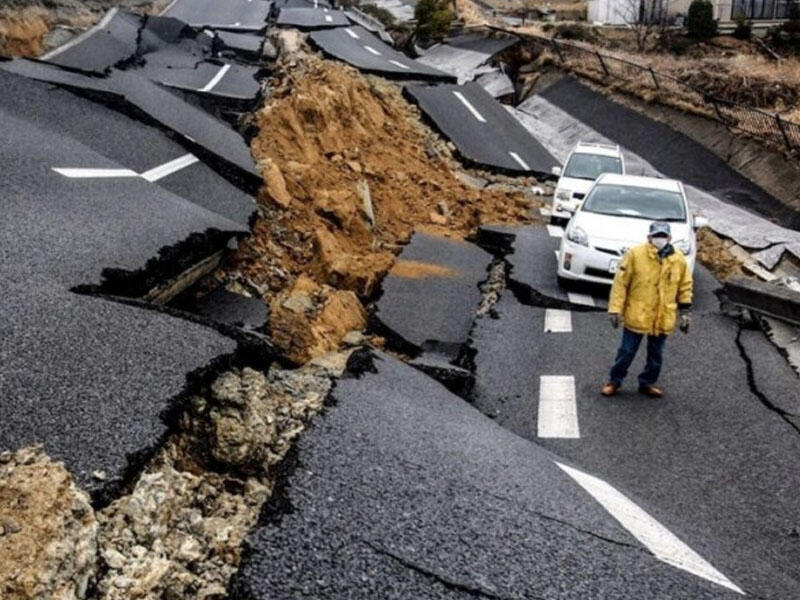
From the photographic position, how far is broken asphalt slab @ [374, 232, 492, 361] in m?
9.05

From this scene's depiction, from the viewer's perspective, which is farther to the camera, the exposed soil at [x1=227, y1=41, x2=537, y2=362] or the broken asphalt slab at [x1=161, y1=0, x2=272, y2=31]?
A: the broken asphalt slab at [x1=161, y1=0, x2=272, y2=31]

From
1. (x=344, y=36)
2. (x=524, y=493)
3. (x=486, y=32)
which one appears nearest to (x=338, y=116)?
(x=524, y=493)

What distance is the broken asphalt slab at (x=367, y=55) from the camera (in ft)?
75.5

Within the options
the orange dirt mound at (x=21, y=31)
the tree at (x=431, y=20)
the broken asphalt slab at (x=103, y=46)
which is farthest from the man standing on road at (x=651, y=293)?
the tree at (x=431, y=20)

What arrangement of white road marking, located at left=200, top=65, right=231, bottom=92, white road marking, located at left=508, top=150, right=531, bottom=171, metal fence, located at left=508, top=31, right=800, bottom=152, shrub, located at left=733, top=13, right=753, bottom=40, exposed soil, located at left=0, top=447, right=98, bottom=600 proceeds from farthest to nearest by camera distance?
shrub, located at left=733, top=13, right=753, bottom=40 → white road marking, located at left=508, top=150, right=531, bottom=171 → metal fence, located at left=508, top=31, right=800, bottom=152 → white road marking, located at left=200, top=65, right=231, bottom=92 → exposed soil, located at left=0, top=447, right=98, bottom=600

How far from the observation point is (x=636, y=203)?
1196 centimetres

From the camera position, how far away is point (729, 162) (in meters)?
19.8

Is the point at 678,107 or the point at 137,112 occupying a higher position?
the point at 137,112

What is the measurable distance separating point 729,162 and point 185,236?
54.3ft

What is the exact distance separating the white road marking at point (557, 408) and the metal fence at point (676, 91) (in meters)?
12.5

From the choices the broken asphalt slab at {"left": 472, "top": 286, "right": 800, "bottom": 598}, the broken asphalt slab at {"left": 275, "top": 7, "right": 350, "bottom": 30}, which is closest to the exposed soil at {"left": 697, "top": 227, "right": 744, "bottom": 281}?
the broken asphalt slab at {"left": 472, "top": 286, "right": 800, "bottom": 598}

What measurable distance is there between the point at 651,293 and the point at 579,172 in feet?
29.7

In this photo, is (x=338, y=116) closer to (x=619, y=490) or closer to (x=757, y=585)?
(x=619, y=490)

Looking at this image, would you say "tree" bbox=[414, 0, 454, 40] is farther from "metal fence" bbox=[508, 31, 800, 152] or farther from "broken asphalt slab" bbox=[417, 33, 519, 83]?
"metal fence" bbox=[508, 31, 800, 152]
